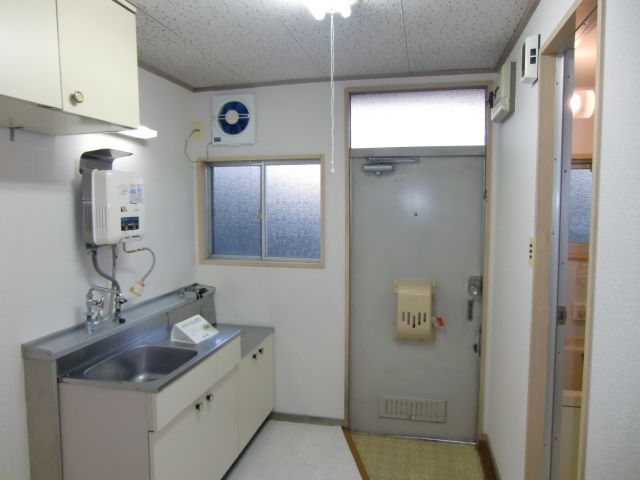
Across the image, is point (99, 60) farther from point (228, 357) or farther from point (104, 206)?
point (228, 357)

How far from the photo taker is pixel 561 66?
1679 mm

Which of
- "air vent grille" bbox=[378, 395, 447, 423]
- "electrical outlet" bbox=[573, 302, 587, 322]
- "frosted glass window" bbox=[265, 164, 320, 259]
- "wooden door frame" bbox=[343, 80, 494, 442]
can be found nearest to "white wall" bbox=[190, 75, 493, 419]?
"wooden door frame" bbox=[343, 80, 494, 442]

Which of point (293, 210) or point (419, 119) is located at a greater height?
point (419, 119)

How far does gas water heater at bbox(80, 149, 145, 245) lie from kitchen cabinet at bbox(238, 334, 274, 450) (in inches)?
44.0

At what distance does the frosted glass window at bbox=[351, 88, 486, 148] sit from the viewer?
278 centimetres

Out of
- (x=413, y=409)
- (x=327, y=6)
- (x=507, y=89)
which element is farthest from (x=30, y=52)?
(x=413, y=409)

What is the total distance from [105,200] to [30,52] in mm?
787

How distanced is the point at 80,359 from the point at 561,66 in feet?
8.25

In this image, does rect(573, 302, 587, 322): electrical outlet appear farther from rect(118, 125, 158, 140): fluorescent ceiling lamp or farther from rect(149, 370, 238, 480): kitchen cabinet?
rect(118, 125, 158, 140): fluorescent ceiling lamp

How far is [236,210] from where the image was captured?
126 inches

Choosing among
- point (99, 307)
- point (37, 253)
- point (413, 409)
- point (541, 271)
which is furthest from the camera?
point (413, 409)

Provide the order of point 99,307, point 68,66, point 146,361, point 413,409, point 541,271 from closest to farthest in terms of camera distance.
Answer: point 68,66, point 541,271, point 99,307, point 146,361, point 413,409

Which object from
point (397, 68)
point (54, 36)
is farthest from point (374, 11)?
point (54, 36)

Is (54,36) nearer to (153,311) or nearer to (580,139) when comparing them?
(153,311)
